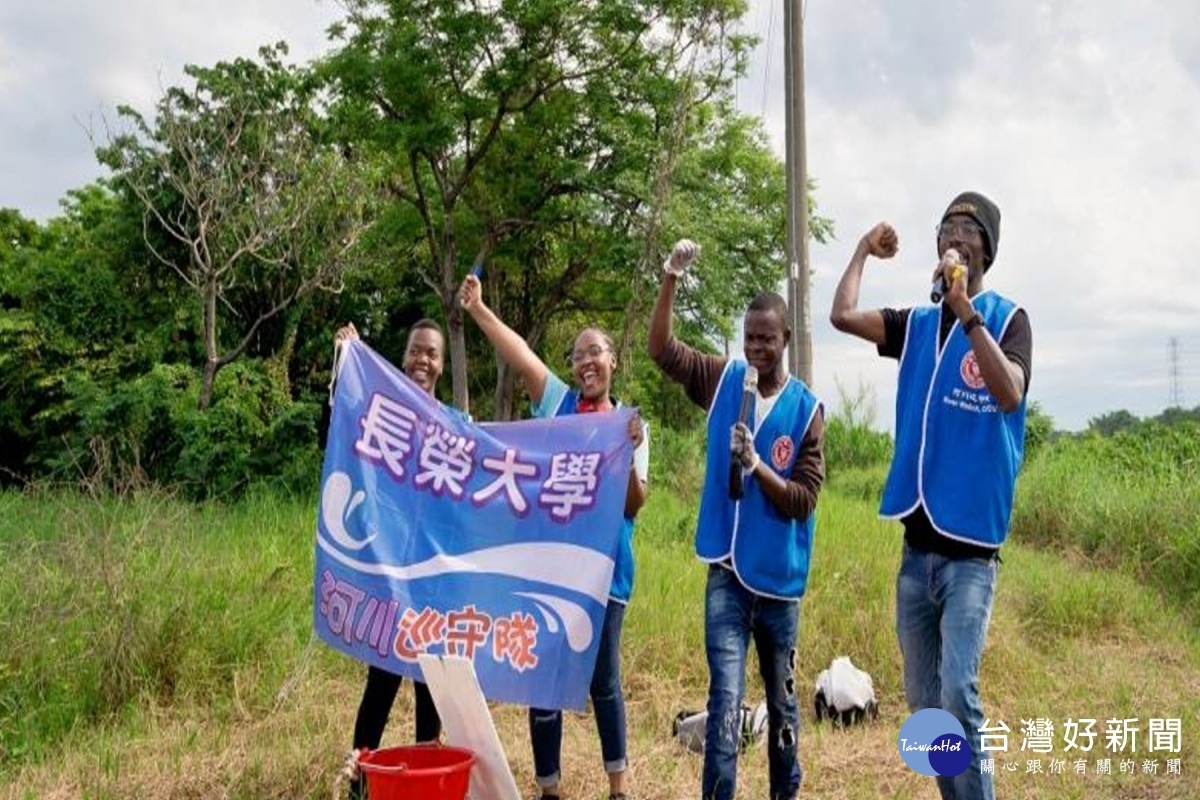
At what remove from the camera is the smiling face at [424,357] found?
14.3ft

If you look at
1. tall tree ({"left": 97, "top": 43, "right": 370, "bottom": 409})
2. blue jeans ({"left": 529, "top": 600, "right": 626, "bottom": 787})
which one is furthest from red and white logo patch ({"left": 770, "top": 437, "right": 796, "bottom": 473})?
tall tree ({"left": 97, "top": 43, "right": 370, "bottom": 409})

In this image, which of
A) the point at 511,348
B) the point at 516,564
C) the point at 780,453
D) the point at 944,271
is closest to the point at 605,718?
the point at 516,564

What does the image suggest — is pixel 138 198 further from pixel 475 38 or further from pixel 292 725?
pixel 292 725

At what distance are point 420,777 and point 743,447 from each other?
55.2 inches

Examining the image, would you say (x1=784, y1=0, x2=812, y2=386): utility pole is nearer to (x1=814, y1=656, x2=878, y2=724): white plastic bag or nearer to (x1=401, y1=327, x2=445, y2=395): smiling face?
(x1=814, y1=656, x2=878, y2=724): white plastic bag

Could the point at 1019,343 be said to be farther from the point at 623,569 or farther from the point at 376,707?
the point at 376,707

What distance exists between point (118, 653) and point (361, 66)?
13215 millimetres

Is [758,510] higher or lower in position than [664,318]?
lower

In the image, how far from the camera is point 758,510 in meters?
3.78

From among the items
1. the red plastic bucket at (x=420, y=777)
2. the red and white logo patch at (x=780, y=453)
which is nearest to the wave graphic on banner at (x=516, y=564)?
the red and white logo patch at (x=780, y=453)

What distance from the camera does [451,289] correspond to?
19.2m

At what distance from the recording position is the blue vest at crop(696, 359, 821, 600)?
12.3ft

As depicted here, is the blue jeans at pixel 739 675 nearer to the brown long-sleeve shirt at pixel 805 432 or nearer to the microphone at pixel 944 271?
the brown long-sleeve shirt at pixel 805 432

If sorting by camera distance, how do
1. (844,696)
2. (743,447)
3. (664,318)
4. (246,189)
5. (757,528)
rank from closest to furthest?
(743,447) < (757,528) < (664,318) < (844,696) < (246,189)
